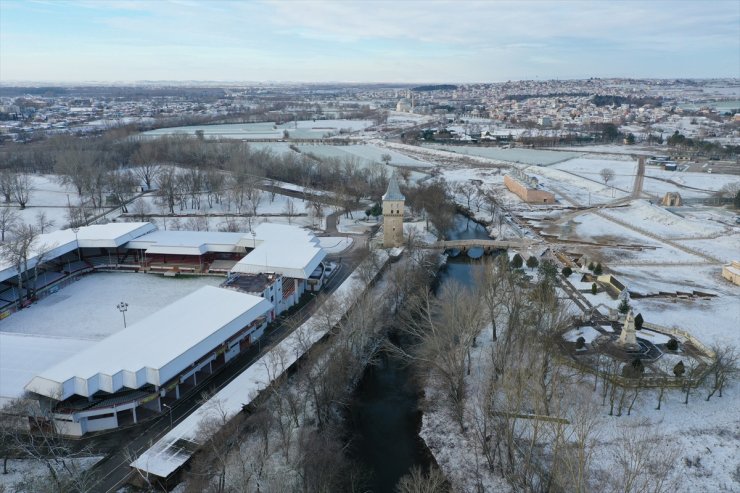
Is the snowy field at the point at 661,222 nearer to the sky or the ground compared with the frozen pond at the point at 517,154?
nearer to the ground

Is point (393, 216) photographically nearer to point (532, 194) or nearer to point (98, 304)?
point (98, 304)

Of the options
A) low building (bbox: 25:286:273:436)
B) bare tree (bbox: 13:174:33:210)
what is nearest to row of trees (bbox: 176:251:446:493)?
low building (bbox: 25:286:273:436)

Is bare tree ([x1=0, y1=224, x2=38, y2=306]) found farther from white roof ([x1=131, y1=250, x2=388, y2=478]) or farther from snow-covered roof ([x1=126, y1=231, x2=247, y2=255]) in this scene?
white roof ([x1=131, y1=250, x2=388, y2=478])

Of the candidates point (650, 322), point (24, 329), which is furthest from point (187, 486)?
point (650, 322)

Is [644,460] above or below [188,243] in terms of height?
below

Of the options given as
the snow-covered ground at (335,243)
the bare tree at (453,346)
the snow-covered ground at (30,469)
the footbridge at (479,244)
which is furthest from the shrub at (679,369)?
the snow-covered ground at (335,243)

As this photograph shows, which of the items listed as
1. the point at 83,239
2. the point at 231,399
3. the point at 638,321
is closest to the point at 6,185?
the point at 83,239

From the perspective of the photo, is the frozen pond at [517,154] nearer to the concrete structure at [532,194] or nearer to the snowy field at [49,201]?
the concrete structure at [532,194]
